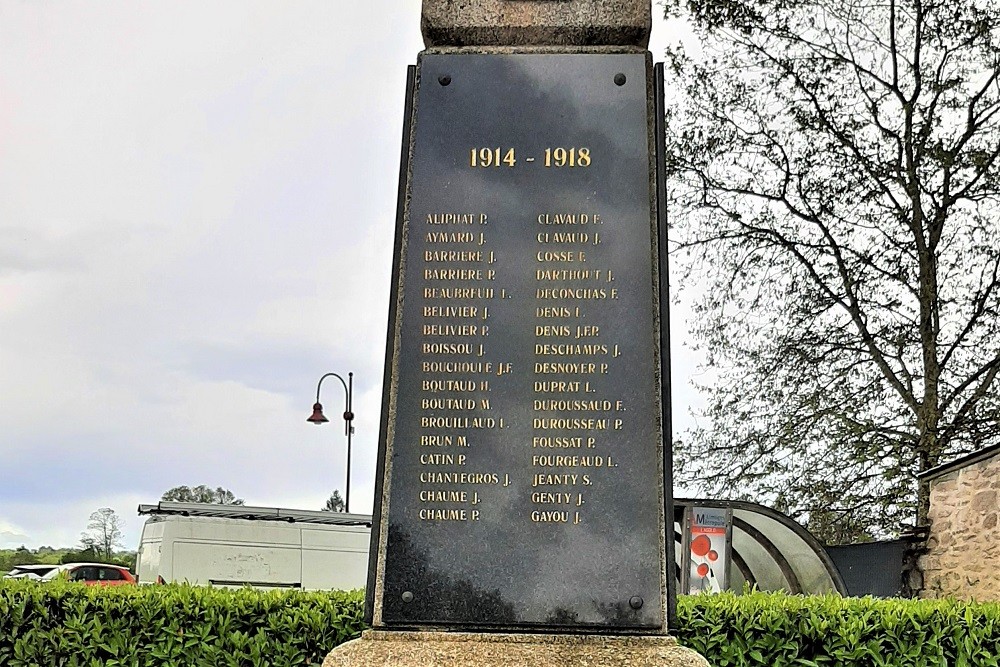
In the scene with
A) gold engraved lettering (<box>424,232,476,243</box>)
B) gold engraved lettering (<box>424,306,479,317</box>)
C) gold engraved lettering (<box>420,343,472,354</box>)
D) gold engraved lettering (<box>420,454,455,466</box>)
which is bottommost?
gold engraved lettering (<box>420,454,455,466</box>)

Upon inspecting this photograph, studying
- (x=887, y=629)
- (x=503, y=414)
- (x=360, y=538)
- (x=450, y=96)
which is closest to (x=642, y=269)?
(x=503, y=414)

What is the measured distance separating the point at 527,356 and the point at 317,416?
2008 centimetres

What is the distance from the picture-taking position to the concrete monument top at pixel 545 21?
520cm

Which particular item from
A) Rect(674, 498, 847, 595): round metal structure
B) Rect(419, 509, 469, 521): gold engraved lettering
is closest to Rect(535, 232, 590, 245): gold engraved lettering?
Rect(419, 509, 469, 521): gold engraved lettering

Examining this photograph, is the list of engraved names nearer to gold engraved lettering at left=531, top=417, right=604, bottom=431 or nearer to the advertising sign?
gold engraved lettering at left=531, top=417, right=604, bottom=431

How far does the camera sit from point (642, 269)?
15.9 feet

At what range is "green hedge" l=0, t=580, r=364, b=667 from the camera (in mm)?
5988

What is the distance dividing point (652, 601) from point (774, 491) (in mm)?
13881

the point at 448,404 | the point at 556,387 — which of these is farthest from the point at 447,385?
the point at 556,387

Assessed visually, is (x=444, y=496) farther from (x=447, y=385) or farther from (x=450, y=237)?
(x=450, y=237)

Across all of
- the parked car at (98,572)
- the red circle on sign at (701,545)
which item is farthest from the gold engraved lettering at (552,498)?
the parked car at (98,572)

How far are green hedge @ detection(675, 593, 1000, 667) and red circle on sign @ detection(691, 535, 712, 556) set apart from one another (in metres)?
5.46

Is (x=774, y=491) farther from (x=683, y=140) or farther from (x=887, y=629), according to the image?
(x=887, y=629)

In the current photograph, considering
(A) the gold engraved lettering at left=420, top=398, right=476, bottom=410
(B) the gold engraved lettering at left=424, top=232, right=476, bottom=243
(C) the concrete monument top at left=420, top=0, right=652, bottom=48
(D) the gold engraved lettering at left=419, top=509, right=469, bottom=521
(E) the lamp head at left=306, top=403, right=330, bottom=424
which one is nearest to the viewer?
(D) the gold engraved lettering at left=419, top=509, right=469, bottom=521
